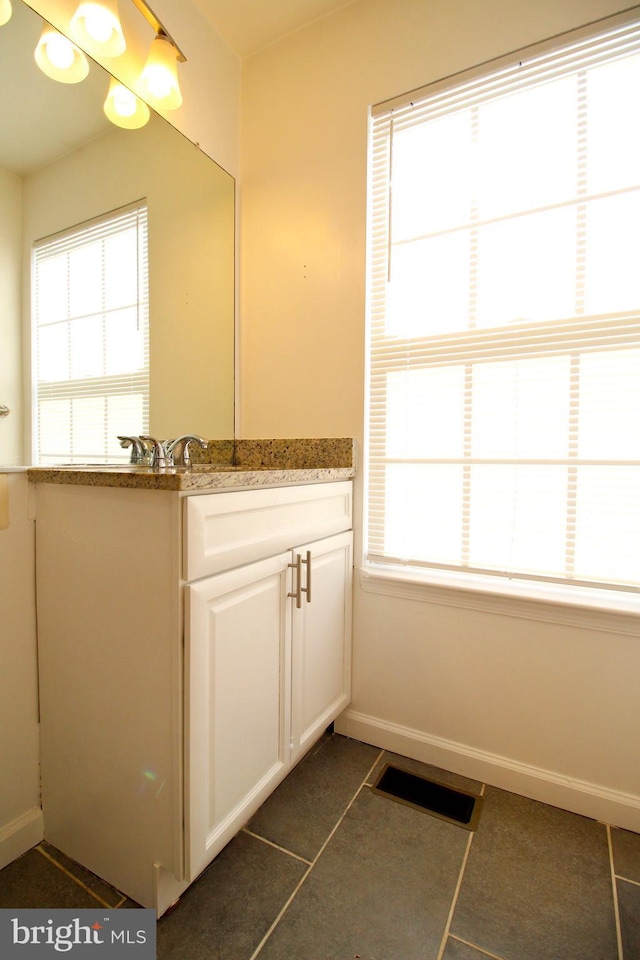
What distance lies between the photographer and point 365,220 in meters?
1.52

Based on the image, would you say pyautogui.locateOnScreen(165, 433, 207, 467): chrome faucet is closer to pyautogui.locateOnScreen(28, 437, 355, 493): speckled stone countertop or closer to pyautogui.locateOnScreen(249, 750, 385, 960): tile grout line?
pyautogui.locateOnScreen(28, 437, 355, 493): speckled stone countertop

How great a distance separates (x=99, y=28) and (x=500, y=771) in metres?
2.44

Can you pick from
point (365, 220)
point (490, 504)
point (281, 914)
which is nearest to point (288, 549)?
point (490, 504)

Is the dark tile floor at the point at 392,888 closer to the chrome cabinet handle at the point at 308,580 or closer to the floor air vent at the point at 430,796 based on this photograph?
the floor air vent at the point at 430,796

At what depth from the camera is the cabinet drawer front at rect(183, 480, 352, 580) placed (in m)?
0.88

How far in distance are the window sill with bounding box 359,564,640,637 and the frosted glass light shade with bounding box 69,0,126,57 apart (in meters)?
1.73

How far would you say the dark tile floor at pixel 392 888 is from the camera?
35.5 inches

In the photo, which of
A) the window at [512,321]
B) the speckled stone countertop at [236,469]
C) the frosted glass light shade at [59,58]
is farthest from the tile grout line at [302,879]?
the frosted glass light shade at [59,58]

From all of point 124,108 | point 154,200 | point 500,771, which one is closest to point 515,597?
point 500,771

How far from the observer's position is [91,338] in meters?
1.29

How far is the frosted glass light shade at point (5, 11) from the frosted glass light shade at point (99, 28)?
18 cm

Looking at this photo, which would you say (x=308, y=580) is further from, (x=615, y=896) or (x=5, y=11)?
(x=5, y=11)

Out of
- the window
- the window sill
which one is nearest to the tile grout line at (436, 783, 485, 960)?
the window sill

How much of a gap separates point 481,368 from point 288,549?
2.71 ft
